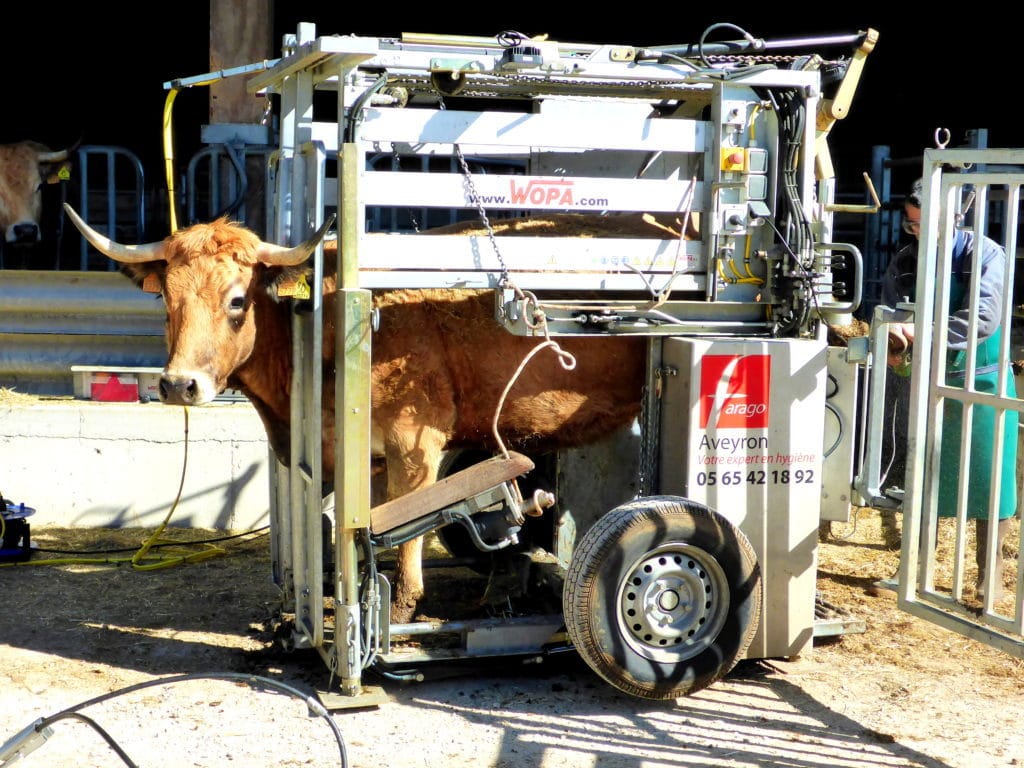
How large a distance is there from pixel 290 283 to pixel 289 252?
0.44ft

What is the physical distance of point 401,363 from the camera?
582cm

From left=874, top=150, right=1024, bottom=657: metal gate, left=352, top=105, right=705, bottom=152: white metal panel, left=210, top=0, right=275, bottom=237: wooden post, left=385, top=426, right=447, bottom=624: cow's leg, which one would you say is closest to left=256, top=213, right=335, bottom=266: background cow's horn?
left=352, top=105, right=705, bottom=152: white metal panel

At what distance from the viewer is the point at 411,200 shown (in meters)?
5.23

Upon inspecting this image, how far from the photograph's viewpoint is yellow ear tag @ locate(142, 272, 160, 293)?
224 inches

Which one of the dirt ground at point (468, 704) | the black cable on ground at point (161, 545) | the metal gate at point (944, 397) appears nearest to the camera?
the dirt ground at point (468, 704)

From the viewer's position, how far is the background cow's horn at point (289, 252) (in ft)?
17.1

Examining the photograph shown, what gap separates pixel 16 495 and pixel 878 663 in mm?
5500

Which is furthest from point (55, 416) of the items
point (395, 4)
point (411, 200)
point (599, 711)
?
point (395, 4)

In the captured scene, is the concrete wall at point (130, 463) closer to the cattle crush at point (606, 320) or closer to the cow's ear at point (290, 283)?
the cattle crush at point (606, 320)

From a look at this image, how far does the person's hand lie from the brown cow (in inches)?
51.5

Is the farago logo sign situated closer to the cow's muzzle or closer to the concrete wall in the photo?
the cow's muzzle

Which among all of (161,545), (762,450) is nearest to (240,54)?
(161,545)

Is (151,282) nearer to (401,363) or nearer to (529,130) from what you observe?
(401,363)

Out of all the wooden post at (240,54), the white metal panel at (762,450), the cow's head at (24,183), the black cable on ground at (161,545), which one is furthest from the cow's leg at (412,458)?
the cow's head at (24,183)
